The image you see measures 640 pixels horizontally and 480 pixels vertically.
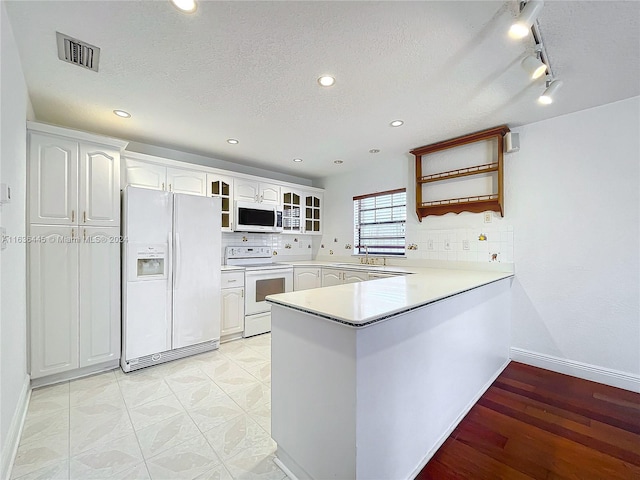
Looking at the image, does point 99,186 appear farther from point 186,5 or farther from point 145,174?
point 186,5

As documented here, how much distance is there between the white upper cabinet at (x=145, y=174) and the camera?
9.81ft

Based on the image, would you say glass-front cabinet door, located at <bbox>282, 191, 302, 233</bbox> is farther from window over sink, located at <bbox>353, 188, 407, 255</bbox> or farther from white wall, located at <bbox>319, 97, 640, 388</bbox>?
white wall, located at <bbox>319, 97, 640, 388</bbox>

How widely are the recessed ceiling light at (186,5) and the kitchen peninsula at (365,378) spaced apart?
1509 millimetres

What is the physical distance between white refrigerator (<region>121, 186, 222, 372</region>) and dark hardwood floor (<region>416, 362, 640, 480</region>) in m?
2.46

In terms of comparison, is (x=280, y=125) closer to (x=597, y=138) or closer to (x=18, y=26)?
(x=18, y=26)

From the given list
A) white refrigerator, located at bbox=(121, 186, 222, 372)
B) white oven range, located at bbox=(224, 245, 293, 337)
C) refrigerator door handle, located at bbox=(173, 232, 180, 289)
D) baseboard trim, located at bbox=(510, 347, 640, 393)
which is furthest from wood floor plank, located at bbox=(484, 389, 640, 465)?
refrigerator door handle, located at bbox=(173, 232, 180, 289)

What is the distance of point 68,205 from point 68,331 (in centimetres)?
109

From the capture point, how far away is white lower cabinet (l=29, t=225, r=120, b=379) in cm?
231

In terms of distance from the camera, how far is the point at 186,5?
1376mm

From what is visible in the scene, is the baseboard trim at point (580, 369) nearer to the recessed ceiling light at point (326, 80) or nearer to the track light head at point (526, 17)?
the track light head at point (526, 17)

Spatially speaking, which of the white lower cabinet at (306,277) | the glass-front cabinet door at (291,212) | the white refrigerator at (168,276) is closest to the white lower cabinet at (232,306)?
the white refrigerator at (168,276)

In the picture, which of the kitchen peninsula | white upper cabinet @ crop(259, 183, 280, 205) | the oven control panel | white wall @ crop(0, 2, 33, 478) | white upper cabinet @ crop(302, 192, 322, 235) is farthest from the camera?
white upper cabinet @ crop(302, 192, 322, 235)

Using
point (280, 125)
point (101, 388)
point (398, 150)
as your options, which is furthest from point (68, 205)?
point (398, 150)

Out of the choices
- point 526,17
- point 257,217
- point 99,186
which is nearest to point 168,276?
point 99,186
